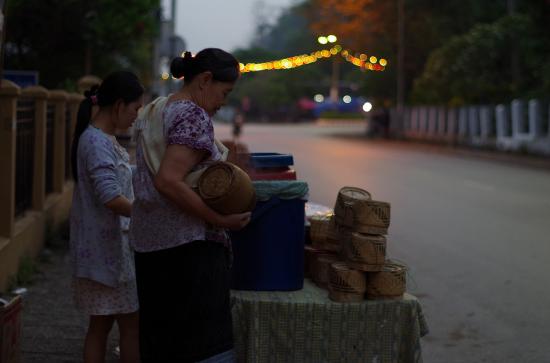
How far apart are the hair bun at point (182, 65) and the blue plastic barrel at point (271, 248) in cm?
77

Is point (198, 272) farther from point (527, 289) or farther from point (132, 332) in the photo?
point (527, 289)

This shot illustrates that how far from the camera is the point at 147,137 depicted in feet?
11.5

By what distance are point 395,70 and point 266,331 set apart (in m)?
42.6

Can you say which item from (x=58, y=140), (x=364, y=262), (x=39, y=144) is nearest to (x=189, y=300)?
(x=364, y=262)

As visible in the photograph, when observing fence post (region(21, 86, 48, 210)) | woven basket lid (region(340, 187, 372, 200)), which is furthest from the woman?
fence post (region(21, 86, 48, 210))

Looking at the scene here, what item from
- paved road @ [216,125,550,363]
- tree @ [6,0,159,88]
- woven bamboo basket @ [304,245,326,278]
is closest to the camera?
woven bamboo basket @ [304,245,326,278]

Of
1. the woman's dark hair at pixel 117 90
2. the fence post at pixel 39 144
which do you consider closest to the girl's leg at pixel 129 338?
the woman's dark hair at pixel 117 90

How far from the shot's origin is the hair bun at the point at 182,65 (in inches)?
136

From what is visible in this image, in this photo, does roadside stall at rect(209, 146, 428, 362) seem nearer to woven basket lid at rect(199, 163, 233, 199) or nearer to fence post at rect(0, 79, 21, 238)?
woven basket lid at rect(199, 163, 233, 199)

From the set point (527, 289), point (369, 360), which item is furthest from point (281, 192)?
point (527, 289)

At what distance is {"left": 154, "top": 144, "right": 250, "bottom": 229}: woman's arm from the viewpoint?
3.30 metres

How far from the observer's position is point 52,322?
601 centimetres

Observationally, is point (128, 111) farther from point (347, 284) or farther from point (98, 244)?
point (347, 284)

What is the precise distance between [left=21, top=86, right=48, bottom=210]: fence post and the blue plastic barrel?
4930 millimetres
